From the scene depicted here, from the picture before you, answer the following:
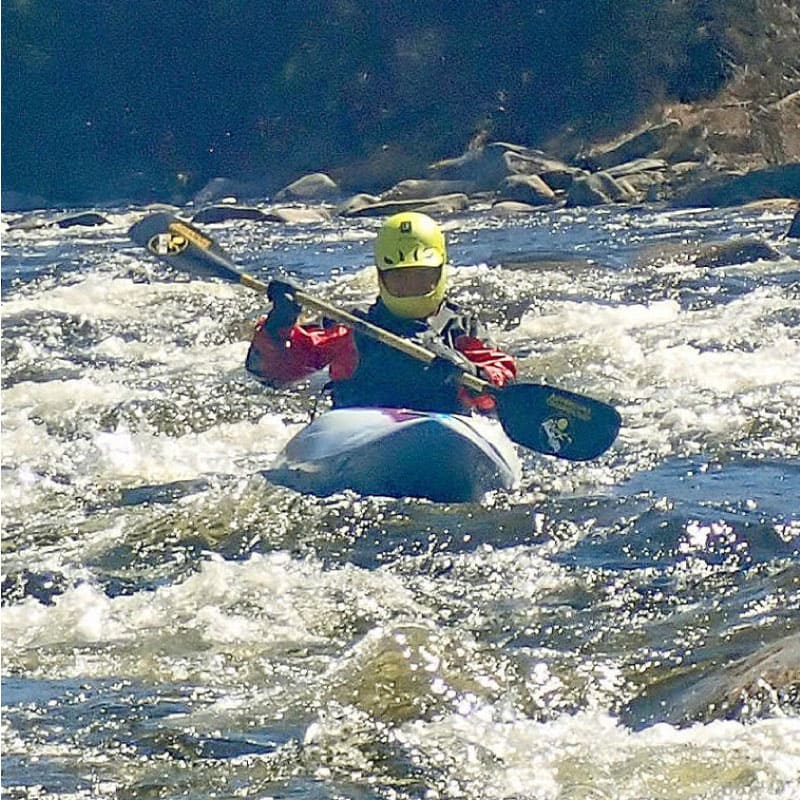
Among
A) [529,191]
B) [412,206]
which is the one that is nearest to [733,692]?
[529,191]

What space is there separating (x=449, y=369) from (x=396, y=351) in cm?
25

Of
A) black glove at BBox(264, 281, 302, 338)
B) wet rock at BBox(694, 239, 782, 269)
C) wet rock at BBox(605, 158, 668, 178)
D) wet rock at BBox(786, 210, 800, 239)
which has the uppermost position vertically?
wet rock at BBox(605, 158, 668, 178)

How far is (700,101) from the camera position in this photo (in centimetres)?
3244

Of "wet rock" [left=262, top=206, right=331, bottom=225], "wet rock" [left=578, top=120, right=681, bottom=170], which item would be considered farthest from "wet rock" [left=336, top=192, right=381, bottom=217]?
"wet rock" [left=578, top=120, right=681, bottom=170]

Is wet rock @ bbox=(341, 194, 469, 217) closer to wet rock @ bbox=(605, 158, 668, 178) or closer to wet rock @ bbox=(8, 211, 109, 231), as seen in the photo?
wet rock @ bbox=(605, 158, 668, 178)

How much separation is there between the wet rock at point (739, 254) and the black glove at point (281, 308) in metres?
8.27

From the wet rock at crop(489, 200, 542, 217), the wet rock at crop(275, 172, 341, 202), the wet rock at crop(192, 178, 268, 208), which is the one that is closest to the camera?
the wet rock at crop(489, 200, 542, 217)

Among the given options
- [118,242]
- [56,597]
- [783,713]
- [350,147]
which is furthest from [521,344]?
[350,147]

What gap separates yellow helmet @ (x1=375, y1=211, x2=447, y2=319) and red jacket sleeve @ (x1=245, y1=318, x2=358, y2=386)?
26cm

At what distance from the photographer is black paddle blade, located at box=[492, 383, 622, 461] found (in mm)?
7215

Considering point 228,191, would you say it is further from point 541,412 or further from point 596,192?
point 541,412

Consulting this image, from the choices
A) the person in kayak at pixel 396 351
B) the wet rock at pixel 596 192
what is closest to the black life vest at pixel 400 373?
the person in kayak at pixel 396 351

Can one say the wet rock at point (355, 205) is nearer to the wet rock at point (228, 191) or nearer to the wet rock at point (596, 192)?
the wet rock at point (596, 192)

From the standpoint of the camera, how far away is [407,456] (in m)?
6.76
